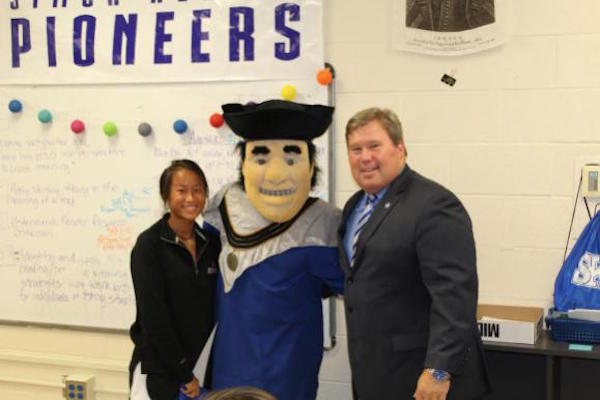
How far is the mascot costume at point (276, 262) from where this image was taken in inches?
78.4

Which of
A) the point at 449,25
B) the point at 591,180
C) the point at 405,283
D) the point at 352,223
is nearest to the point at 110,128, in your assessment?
the point at 352,223

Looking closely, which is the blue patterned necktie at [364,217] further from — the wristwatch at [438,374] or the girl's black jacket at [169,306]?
the girl's black jacket at [169,306]

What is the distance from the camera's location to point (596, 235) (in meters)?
2.23

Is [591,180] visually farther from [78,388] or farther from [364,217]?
[78,388]

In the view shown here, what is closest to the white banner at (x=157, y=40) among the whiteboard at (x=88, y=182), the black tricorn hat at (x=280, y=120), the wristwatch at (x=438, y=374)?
the whiteboard at (x=88, y=182)

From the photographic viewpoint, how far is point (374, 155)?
72.1 inches

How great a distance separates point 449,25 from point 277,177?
35.6 inches

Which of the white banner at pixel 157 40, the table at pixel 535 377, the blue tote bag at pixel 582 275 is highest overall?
the white banner at pixel 157 40

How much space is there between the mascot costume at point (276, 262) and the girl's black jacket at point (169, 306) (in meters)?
0.07

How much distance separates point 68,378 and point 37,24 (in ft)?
4.86

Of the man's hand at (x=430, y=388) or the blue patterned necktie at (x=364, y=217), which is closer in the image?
the man's hand at (x=430, y=388)

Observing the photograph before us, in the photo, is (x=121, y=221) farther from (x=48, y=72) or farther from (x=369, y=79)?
(x=369, y=79)

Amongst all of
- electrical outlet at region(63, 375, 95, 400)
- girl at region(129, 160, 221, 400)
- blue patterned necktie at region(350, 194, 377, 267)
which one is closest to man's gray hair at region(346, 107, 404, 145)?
blue patterned necktie at region(350, 194, 377, 267)

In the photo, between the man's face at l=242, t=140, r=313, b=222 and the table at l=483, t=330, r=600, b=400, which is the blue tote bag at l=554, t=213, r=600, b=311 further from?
the man's face at l=242, t=140, r=313, b=222
